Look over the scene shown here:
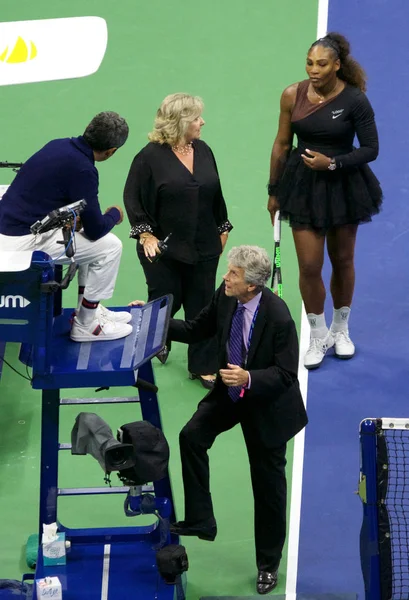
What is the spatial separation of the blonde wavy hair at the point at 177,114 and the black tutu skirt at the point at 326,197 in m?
1.23

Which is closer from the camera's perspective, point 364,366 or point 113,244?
point 113,244

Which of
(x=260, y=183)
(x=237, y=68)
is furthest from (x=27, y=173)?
(x=237, y=68)

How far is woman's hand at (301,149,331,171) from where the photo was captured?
35.8 feet

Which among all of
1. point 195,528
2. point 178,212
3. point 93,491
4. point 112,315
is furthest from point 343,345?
point 93,491

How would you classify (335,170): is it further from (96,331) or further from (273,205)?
(96,331)

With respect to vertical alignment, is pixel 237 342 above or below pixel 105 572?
above

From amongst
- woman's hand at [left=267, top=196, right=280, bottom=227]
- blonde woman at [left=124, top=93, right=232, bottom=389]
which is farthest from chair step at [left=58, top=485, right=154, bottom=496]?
woman's hand at [left=267, top=196, right=280, bottom=227]

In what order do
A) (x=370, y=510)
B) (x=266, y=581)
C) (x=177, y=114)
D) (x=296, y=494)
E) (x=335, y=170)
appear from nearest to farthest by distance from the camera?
(x=370, y=510) < (x=266, y=581) < (x=296, y=494) < (x=177, y=114) < (x=335, y=170)

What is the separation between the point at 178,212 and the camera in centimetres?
1087

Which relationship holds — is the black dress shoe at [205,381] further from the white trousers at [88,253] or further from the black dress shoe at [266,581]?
the white trousers at [88,253]

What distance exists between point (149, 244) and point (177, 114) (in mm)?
1059

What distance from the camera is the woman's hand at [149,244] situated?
10664 millimetres

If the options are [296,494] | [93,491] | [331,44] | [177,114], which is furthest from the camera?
[331,44]

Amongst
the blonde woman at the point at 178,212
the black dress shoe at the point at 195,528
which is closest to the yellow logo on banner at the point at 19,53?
the blonde woman at the point at 178,212
